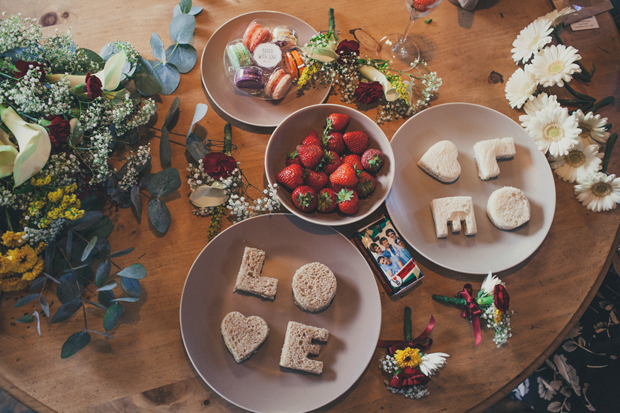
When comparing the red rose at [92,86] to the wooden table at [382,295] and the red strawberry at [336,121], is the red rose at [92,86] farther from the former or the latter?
the red strawberry at [336,121]

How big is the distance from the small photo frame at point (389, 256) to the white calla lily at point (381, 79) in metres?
0.51

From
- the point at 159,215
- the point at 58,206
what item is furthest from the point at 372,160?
the point at 58,206

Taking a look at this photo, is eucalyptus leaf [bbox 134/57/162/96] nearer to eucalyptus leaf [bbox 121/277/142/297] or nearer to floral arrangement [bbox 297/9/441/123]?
floral arrangement [bbox 297/9/441/123]

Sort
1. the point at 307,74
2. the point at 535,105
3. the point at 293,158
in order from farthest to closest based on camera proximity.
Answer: the point at 535,105
the point at 307,74
the point at 293,158

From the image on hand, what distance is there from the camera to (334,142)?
1.30 meters

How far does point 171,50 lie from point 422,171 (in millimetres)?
1175

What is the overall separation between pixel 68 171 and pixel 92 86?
11.6 inches

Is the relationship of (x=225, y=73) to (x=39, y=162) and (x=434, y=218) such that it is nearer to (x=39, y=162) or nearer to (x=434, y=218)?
(x=39, y=162)

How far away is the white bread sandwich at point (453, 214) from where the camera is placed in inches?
53.2

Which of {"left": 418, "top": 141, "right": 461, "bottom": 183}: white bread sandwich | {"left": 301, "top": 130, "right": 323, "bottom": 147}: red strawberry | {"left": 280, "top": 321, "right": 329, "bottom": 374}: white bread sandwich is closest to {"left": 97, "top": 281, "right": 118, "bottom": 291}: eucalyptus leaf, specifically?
{"left": 280, "top": 321, "right": 329, "bottom": 374}: white bread sandwich

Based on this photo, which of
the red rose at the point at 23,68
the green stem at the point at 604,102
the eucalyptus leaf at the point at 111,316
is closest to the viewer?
the red rose at the point at 23,68

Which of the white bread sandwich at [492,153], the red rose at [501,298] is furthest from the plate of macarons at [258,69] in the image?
the red rose at [501,298]

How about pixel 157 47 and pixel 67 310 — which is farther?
pixel 157 47

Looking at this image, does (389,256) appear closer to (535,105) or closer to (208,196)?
(208,196)
